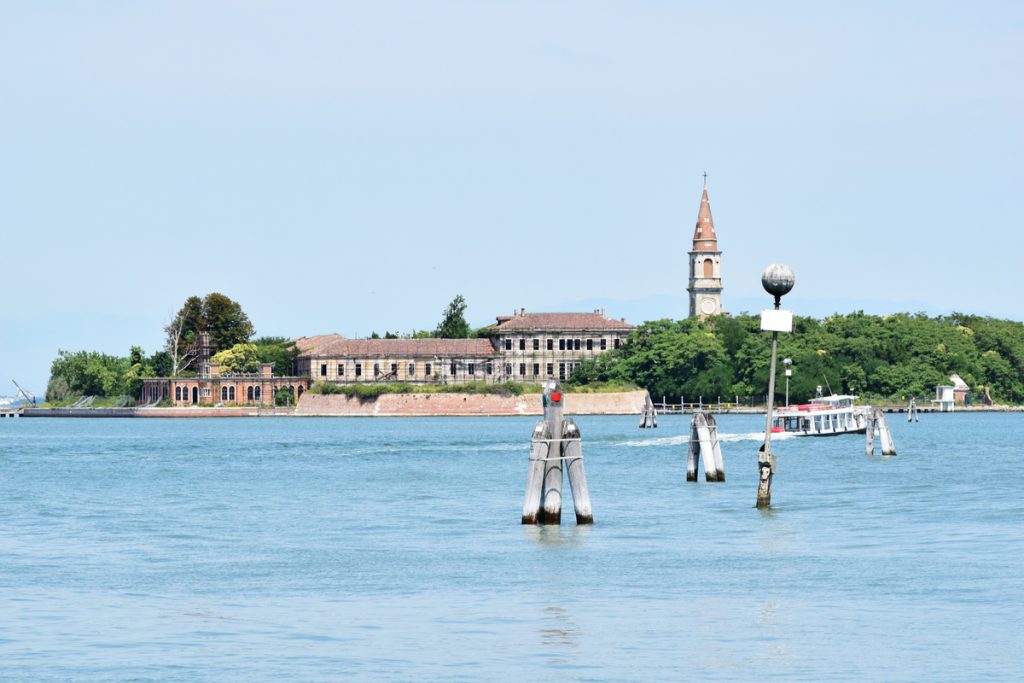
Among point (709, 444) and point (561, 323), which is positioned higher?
point (561, 323)

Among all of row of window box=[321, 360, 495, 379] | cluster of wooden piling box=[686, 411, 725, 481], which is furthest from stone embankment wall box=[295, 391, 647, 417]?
cluster of wooden piling box=[686, 411, 725, 481]

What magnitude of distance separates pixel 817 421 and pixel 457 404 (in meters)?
81.0

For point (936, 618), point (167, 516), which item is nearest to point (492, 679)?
point (936, 618)

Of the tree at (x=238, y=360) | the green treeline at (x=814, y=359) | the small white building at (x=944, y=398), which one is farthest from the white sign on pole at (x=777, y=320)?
the tree at (x=238, y=360)

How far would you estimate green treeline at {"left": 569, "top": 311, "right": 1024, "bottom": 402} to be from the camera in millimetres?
163125

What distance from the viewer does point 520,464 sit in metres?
64.4

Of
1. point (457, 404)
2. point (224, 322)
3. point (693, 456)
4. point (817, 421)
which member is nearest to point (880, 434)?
point (693, 456)

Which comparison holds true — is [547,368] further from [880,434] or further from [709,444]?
[709,444]

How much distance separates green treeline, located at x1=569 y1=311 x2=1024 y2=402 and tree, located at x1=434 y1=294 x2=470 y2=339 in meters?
25.4

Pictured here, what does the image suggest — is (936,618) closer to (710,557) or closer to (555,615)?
(555,615)

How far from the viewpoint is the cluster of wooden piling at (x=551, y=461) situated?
1271 inches

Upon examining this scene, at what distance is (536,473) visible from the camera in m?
33.0

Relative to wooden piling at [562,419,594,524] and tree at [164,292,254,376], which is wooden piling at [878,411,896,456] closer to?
wooden piling at [562,419,594,524]

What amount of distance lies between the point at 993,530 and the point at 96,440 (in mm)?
75768
